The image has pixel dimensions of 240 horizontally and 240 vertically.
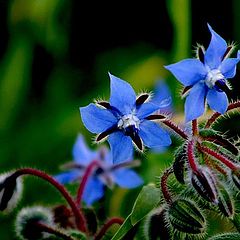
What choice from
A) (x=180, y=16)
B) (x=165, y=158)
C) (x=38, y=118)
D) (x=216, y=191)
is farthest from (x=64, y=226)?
(x=38, y=118)

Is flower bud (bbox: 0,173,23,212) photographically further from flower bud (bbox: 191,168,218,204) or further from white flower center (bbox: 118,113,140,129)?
flower bud (bbox: 191,168,218,204)

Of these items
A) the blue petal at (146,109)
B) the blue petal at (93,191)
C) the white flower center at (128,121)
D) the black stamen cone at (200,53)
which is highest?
the black stamen cone at (200,53)

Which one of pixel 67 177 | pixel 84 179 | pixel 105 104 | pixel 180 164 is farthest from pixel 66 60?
pixel 180 164

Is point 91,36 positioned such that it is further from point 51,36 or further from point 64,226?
point 64,226

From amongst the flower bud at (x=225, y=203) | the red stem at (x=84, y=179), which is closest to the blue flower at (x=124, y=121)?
the flower bud at (x=225, y=203)

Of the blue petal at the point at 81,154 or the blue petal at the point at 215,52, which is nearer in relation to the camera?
the blue petal at the point at 215,52

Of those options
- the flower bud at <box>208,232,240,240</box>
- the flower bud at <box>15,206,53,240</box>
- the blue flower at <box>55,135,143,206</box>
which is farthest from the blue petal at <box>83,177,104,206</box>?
the flower bud at <box>208,232,240,240</box>

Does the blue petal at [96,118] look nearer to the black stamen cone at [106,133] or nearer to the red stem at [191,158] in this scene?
the black stamen cone at [106,133]
